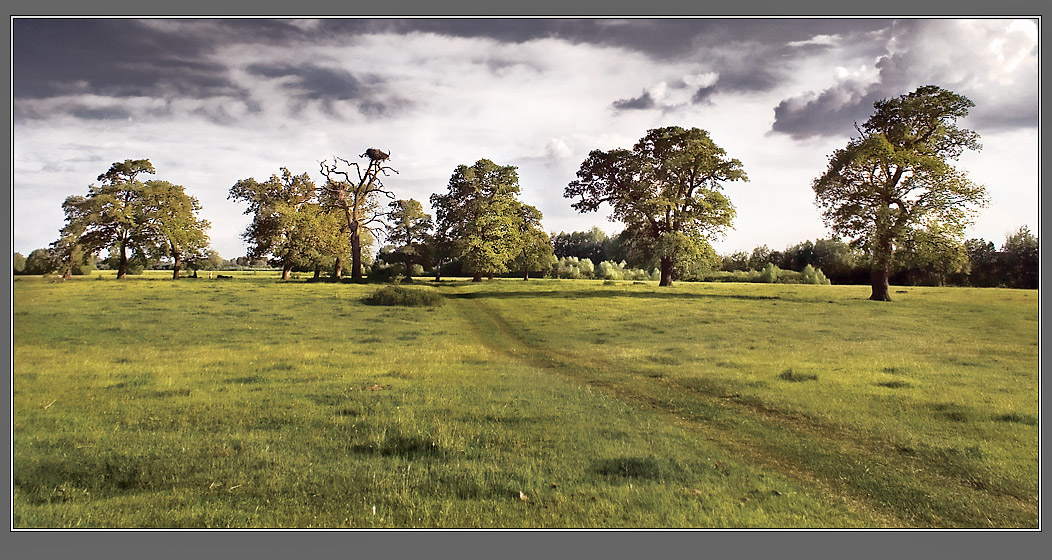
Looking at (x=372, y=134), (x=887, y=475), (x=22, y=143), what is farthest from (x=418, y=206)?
(x=887, y=475)

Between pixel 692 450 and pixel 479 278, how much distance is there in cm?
357

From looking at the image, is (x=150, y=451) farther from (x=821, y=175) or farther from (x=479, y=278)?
(x=821, y=175)

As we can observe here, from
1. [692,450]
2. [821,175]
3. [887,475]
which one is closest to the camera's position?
[887,475]

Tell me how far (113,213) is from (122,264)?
63cm

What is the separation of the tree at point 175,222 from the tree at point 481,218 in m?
2.97

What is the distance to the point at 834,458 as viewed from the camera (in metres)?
4.81

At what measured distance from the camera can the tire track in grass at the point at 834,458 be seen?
433cm

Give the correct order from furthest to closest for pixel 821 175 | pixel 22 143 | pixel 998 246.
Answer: pixel 821 175 → pixel 998 246 → pixel 22 143

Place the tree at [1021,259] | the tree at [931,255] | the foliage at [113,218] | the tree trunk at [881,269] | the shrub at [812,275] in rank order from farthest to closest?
the shrub at [812,275] → the tree trunk at [881,269] → the tree at [931,255] → the foliage at [113,218] → the tree at [1021,259]

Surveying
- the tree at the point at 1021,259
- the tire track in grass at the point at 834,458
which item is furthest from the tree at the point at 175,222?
the tree at the point at 1021,259

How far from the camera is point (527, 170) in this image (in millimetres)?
7211

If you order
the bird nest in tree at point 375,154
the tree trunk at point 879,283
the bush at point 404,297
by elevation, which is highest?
the bird nest in tree at point 375,154

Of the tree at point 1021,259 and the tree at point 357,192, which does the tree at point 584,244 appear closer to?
the tree at point 357,192

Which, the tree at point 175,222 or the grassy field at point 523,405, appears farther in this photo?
the tree at point 175,222
